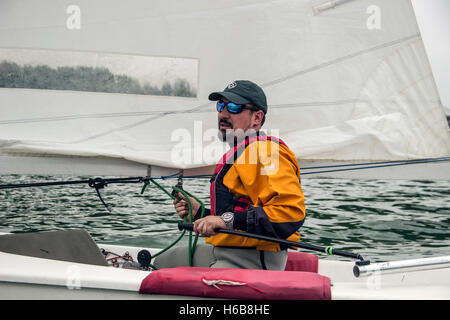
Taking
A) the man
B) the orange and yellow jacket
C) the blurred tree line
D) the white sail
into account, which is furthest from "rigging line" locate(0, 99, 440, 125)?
the orange and yellow jacket

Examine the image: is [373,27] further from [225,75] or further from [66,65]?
[66,65]

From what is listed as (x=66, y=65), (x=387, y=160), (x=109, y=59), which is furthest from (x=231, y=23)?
(x=387, y=160)

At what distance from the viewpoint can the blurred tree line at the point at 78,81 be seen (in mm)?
3158

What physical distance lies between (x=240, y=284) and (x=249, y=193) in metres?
0.32

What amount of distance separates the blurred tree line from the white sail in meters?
0.04

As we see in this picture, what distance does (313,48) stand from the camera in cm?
329

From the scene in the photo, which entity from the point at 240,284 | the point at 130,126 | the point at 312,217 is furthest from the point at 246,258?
the point at 312,217

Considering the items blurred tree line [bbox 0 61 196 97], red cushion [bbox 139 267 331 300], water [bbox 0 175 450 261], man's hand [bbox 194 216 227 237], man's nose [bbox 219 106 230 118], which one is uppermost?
blurred tree line [bbox 0 61 196 97]

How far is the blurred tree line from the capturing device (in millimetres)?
3158

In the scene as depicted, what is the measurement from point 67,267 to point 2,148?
1.24m

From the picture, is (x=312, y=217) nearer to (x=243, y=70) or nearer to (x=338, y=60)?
(x=338, y=60)

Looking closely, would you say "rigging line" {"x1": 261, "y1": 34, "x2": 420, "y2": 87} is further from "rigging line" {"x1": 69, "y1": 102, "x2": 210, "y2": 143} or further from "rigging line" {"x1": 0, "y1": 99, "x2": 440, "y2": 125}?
"rigging line" {"x1": 69, "y1": 102, "x2": 210, "y2": 143}
